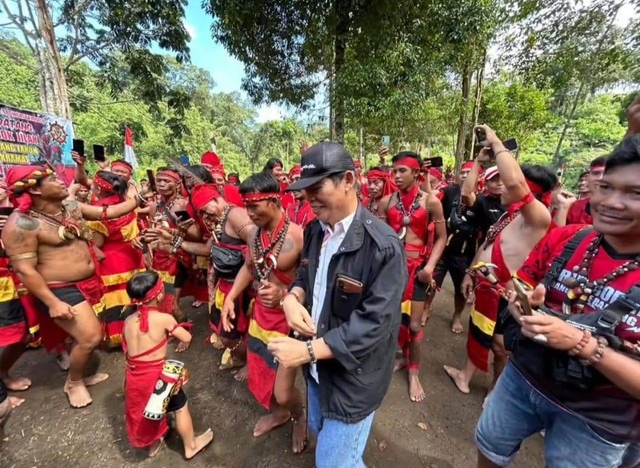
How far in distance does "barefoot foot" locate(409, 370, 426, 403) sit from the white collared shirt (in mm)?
1923

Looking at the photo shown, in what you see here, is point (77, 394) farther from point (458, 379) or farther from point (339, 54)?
point (339, 54)

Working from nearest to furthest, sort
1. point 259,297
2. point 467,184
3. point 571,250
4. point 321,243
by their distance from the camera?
point 571,250
point 321,243
point 259,297
point 467,184

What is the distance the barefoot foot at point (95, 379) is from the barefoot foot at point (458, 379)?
159 inches

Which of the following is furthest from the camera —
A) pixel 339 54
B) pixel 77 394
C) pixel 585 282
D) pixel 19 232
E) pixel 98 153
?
pixel 339 54

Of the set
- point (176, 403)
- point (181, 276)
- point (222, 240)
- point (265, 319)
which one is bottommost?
point (176, 403)

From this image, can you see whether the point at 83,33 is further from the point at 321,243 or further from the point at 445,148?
the point at 445,148

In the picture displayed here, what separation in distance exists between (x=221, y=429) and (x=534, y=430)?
2556mm

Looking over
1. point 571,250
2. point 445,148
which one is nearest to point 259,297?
point 571,250

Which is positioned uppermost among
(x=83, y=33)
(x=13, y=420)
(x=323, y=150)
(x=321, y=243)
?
(x=83, y=33)

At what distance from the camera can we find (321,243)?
1.85 meters

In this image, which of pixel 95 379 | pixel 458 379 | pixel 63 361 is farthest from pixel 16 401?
pixel 458 379

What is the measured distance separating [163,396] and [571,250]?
9.38ft

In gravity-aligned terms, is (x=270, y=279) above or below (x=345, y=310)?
below

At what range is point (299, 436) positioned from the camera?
263 cm
